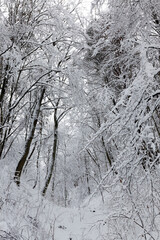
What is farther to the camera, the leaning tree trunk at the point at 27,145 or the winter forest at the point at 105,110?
the leaning tree trunk at the point at 27,145

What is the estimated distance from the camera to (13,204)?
3988 mm

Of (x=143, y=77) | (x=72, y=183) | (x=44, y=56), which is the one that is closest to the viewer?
(x=143, y=77)

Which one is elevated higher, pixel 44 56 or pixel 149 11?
pixel 44 56

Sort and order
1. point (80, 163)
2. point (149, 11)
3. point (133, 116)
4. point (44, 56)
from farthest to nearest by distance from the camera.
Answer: point (80, 163), point (44, 56), point (149, 11), point (133, 116)

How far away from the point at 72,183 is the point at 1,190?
20.4 meters

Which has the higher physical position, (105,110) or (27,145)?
(105,110)

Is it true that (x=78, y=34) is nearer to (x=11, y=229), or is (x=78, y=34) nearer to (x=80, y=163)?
(x=11, y=229)

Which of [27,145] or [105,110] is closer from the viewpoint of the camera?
[27,145]

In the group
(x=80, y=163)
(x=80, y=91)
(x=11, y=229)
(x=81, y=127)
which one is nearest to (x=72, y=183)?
(x=80, y=163)

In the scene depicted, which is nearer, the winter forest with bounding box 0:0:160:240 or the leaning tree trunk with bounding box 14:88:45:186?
the winter forest with bounding box 0:0:160:240

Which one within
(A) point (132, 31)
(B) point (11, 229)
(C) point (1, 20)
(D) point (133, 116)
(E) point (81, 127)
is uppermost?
(E) point (81, 127)

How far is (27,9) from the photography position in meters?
3.71

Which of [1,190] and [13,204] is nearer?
[1,190]

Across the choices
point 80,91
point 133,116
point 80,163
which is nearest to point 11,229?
point 133,116
